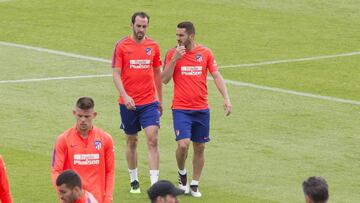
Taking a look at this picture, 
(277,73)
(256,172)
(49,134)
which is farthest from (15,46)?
(256,172)

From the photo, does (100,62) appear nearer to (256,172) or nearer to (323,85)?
(323,85)


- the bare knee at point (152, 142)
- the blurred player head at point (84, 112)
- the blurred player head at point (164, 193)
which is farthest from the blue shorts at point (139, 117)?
the blurred player head at point (164, 193)

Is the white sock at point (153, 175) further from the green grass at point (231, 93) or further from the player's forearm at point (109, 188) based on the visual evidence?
the player's forearm at point (109, 188)

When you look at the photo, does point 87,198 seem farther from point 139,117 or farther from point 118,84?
point 139,117

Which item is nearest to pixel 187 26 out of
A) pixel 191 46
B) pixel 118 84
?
pixel 191 46

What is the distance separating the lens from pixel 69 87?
25312 mm

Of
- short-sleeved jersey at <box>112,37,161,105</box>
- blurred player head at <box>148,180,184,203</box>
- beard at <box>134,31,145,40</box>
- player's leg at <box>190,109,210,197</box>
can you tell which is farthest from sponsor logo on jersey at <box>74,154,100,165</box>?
player's leg at <box>190,109,210,197</box>

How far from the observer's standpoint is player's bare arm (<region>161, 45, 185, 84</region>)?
16594 millimetres

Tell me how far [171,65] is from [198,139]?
1.18 meters

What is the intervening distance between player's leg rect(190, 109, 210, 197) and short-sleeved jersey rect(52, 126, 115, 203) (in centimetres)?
416

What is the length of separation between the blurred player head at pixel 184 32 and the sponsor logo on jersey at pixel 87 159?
4056 mm

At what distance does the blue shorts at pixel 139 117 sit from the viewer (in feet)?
56.1

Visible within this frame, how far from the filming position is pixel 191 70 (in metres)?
17.1

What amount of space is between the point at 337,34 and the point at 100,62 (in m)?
7.29
